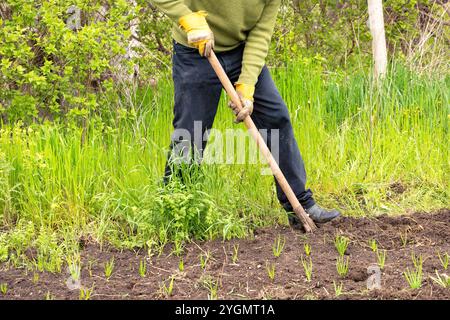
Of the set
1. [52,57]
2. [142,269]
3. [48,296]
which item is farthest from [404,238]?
[52,57]

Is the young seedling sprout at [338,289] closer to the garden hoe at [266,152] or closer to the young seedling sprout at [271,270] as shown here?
the young seedling sprout at [271,270]

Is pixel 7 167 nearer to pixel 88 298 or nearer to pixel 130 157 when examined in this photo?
pixel 130 157

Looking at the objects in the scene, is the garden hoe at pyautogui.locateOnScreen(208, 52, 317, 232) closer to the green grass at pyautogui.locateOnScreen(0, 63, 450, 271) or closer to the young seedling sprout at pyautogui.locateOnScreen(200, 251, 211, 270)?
the green grass at pyautogui.locateOnScreen(0, 63, 450, 271)

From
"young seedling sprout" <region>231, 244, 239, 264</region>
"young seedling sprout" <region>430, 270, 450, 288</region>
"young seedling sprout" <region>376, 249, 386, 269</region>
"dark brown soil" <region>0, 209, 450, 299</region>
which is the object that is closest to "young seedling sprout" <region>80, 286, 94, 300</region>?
"dark brown soil" <region>0, 209, 450, 299</region>

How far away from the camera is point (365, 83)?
6973 mm

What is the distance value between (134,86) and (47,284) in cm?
269

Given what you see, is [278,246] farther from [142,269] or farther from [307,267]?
[142,269]

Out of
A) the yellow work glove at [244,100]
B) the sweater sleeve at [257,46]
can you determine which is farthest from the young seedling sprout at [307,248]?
the sweater sleeve at [257,46]

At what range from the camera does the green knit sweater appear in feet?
15.6

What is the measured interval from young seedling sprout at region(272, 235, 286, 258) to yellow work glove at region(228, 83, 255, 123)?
29.9 inches

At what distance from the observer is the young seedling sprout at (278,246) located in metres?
4.72

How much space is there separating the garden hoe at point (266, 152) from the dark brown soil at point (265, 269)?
111 millimetres

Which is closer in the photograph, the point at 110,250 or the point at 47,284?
the point at 47,284
